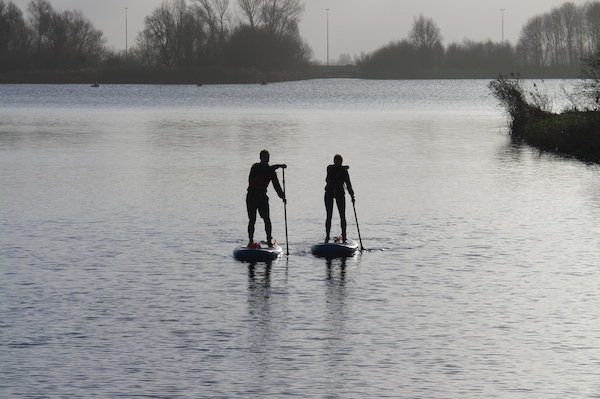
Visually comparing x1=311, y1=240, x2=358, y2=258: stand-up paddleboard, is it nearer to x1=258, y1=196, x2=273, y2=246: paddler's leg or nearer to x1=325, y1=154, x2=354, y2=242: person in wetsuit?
x1=325, y1=154, x2=354, y2=242: person in wetsuit

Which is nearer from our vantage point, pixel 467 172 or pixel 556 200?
pixel 556 200

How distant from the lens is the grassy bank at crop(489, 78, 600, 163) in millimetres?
47688

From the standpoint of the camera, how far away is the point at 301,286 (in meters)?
20.0

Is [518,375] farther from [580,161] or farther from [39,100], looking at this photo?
[39,100]

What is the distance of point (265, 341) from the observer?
15.9 m

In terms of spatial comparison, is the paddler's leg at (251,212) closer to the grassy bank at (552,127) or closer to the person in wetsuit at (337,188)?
the person in wetsuit at (337,188)

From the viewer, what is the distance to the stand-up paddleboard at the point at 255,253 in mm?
22531

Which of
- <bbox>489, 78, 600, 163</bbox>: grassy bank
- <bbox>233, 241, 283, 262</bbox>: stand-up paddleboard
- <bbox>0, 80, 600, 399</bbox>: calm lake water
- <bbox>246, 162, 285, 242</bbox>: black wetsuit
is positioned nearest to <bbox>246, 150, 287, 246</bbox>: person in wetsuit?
<bbox>246, 162, 285, 242</bbox>: black wetsuit

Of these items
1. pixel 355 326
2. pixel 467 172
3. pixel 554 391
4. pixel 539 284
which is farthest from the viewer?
pixel 467 172

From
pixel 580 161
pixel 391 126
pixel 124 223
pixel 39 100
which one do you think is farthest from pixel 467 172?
pixel 39 100

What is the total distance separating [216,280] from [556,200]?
49.2 ft

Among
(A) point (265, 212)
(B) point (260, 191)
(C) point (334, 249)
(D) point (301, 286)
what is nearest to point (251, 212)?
(A) point (265, 212)

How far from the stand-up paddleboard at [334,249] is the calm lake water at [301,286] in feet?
0.94

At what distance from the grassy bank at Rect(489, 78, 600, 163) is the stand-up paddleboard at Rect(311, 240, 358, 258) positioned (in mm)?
24504
